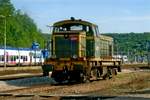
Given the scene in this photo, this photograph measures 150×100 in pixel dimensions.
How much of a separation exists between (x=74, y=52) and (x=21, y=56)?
63760mm

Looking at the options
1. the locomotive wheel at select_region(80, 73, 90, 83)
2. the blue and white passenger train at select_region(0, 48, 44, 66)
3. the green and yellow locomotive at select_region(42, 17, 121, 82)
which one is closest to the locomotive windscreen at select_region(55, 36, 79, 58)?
the green and yellow locomotive at select_region(42, 17, 121, 82)

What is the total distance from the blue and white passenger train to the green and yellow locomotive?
50821 mm

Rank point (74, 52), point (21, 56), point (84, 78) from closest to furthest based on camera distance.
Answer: point (74, 52)
point (84, 78)
point (21, 56)

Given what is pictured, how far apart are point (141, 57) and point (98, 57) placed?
129 m

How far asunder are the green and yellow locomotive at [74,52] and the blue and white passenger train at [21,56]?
5082 centimetres

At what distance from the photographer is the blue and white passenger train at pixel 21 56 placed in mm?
83669

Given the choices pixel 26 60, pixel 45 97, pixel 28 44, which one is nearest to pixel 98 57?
pixel 45 97

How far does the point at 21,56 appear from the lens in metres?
91.3

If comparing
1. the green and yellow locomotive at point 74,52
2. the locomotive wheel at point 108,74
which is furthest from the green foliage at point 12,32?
the green and yellow locomotive at point 74,52

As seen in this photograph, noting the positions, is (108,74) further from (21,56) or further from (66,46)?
(21,56)

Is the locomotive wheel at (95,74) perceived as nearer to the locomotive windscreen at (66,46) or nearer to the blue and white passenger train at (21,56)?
the locomotive windscreen at (66,46)

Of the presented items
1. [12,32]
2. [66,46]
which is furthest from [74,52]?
[12,32]

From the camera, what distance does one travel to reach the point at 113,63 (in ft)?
115

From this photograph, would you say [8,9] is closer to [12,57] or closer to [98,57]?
[12,57]
